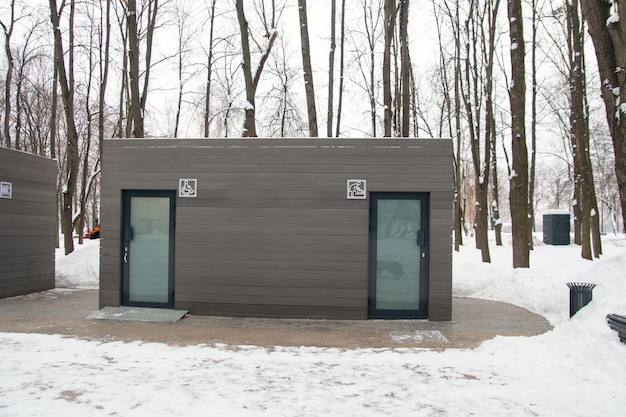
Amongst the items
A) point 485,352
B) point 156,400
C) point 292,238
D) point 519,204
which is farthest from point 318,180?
point 519,204

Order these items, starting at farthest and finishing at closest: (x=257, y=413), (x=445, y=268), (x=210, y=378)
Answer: (x=445, y=268) < (x=210, y=378) < (x=257, y=413)

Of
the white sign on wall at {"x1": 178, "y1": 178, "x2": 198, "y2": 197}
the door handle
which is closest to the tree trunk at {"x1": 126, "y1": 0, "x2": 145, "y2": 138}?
the white sign on wall at {"x1": 178, "y1": 178, "x2": 198, "y2": 197}

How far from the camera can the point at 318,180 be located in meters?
8.25

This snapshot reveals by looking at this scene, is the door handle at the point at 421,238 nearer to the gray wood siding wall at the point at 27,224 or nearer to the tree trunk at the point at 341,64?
the gray wood siding wall at the point at 27,224

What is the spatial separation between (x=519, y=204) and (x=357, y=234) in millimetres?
5383

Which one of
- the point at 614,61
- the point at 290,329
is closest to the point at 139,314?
the point at 290,329

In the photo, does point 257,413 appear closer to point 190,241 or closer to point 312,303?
point 312,303

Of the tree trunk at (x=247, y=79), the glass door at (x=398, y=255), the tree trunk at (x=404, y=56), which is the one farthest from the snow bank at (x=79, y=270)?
the tree trunk at (x=404, y=56)

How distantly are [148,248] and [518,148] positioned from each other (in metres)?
8.97

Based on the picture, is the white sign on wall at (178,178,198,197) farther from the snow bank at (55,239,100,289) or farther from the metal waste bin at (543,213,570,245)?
the metal waste bin at (543,213,570,245)

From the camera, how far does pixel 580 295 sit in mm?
7090

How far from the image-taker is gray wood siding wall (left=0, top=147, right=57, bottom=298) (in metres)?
10.1

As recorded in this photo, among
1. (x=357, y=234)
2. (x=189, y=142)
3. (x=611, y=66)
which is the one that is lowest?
(x=357, y=234)

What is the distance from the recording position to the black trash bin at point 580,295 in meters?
7.02
